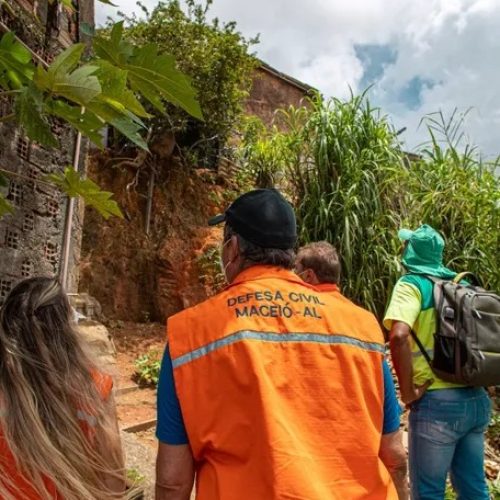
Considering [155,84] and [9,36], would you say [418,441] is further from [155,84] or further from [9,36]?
[9,36]

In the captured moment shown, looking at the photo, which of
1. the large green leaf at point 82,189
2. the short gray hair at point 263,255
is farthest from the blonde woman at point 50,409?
the short gray hair at point 263,255

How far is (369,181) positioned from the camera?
6.64m

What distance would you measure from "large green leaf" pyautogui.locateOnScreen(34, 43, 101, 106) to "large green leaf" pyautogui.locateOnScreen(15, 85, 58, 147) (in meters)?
0.04

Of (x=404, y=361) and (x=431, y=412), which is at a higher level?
(x=404, y=361)

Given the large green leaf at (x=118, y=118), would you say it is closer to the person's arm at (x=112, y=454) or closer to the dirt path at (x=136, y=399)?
the person's arm at (x=112, y=454)

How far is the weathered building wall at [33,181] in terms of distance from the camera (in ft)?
10.7

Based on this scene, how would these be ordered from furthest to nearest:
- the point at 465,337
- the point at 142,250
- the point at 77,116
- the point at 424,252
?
1. the point at 142,250
2. the point at 424,252
3. the point at 465,337
4. the point at 77,116

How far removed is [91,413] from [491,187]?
5913mm

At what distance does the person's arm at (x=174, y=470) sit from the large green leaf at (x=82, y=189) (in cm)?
87

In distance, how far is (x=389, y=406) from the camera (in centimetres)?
159

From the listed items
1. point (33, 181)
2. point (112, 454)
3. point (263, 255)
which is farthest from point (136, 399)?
point (263, 255)

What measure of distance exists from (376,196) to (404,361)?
4261mm

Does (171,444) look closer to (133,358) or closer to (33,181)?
(33,181)

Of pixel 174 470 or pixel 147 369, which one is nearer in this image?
pixel 174 470
